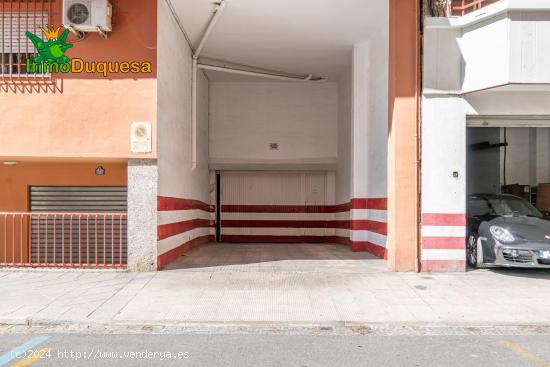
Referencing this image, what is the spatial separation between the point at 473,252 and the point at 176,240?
5.98 m

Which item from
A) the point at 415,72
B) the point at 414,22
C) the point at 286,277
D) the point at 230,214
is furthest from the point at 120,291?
the point at 230,214

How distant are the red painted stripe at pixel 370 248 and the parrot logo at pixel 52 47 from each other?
7163 millimetres

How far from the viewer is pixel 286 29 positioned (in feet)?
39.2

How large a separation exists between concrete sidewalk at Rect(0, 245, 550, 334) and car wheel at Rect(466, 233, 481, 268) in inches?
11.6

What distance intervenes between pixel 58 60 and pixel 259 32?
15.0 feet

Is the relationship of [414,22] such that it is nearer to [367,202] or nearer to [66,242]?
[367,202]

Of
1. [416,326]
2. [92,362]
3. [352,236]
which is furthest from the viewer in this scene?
A: [352,236]

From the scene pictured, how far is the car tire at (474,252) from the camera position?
9.72m

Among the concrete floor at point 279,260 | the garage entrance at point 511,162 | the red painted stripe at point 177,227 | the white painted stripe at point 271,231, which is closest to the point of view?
the red painted stripe at point 177,227

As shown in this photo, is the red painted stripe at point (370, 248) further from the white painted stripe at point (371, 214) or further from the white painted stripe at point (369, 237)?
the white painted stripe at point (371, 214)

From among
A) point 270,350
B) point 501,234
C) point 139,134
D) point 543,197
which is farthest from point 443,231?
point 543,197

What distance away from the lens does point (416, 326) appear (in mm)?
6367

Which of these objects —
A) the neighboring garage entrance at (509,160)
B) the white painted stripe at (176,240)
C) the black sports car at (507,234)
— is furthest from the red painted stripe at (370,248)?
the neighboring garage entrance at (509,160)

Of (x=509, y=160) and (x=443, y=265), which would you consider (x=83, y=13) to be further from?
(x=509, y=160)
